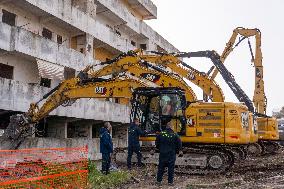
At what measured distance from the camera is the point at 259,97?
23.1m

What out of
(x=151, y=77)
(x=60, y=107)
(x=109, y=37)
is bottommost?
(x=60, y=107)

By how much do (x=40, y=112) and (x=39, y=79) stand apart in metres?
9.29

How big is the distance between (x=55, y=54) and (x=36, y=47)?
6.11 ft

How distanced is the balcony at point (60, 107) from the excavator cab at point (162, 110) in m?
8.02

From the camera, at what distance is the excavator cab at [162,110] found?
1507cm

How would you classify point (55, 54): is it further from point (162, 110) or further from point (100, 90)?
point (162, 110)

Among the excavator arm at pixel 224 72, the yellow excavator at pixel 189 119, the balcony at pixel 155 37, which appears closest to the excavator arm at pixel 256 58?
the excavator arm at pixel 224 72

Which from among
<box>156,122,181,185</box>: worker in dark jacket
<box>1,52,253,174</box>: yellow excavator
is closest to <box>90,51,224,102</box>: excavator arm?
<box>1,52,253,174</box>: yellow excavator

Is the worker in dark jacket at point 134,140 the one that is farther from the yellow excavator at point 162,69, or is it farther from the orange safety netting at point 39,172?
the orange safety netting at point 39,172

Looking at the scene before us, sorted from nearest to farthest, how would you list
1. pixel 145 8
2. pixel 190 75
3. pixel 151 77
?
pixel 151 77 < pixel 190 75 < pixel 145 8

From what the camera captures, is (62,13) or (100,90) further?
(62,13)

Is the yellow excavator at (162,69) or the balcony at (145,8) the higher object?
the balcony at (145,8)

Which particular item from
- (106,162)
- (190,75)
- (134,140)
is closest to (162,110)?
(134,140)

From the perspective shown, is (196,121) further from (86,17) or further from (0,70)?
(86,17)
